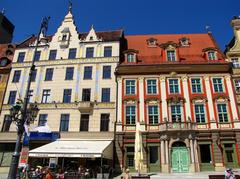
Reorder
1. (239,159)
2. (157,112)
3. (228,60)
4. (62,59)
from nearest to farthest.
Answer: (239,159)
(157,112)
(228,60)
(62,59)

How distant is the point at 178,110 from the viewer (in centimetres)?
2559

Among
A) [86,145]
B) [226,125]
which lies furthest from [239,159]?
[86,145]

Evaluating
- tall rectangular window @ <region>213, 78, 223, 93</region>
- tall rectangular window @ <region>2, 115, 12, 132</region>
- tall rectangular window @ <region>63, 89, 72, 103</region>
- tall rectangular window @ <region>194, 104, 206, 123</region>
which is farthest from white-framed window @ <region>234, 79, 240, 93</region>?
tall rectangular window @ <region>2, 115, 12, 132</region>

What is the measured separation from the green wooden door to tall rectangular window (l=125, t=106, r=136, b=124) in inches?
204

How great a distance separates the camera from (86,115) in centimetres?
2669

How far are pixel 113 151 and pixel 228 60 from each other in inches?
674

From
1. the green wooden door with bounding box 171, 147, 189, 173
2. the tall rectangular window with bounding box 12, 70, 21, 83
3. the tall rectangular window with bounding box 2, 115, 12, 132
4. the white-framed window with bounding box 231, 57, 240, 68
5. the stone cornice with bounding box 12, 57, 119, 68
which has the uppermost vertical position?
the stone cornice with bounding box 12, 57, 119, 68

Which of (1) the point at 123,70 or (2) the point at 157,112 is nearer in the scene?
(2) the point at 157,112

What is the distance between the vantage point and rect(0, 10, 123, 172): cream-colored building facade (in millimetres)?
26375

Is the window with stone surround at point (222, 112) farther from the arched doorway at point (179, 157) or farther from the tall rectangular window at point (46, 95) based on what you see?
the tall rectangular window at point (46, 95)

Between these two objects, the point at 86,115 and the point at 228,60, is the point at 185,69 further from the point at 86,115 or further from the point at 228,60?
the point at 86,115

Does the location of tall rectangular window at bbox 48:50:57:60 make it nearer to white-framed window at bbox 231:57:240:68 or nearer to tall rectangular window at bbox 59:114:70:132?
tall rectangular window at bbox 59:114:70:132

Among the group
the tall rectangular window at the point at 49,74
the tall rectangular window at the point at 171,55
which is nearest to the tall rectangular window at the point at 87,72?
the tall rectangular window at the point at 49,74

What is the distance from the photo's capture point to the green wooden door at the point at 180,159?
76.5 ft
